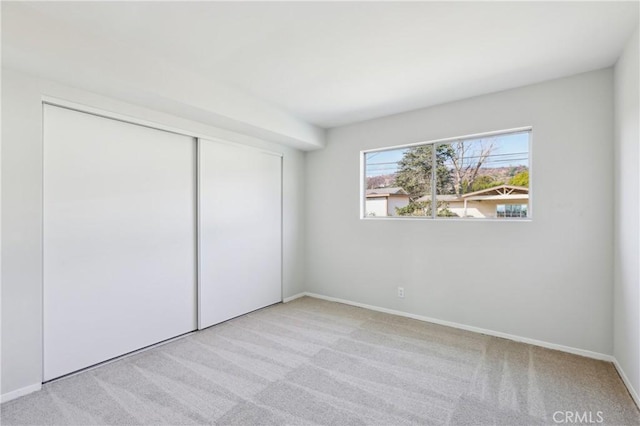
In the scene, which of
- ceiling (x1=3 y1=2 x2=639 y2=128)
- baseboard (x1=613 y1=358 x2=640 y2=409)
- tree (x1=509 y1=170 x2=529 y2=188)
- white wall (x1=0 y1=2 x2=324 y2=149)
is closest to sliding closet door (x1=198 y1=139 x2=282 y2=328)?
white wall (x1=0 y1=2 x2=324 y2=149)

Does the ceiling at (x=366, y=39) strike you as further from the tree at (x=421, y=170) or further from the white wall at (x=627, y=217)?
the tree at (x=421, y=170)

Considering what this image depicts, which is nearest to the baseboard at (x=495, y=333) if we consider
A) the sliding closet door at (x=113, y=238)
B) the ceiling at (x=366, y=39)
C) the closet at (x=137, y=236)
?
the closet at (x=137, y=236)

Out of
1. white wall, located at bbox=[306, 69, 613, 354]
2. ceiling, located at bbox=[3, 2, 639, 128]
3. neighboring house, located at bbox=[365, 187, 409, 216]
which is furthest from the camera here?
neighboring house, located at bbox=[365, 187, 409, 216]

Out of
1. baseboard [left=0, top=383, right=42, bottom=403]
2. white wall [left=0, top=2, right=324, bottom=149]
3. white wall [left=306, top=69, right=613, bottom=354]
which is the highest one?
white wall [left=0, top=2, right=324, bottom=149]

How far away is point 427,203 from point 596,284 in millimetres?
1687

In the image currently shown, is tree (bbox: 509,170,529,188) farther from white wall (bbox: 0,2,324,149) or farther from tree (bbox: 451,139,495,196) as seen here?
white wall (bbox: 0,2,324,149)

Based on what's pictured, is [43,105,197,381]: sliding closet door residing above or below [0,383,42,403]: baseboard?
above

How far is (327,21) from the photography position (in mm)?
1959

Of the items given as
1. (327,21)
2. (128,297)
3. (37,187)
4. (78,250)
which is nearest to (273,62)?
(327,21)

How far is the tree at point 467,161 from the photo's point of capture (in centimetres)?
325

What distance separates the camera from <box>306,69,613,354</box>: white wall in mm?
2592

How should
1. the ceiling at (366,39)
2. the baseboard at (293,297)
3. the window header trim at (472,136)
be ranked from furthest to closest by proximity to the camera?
the baseboard at (293,297)
the window header trim at (472,136)
the ceiling at (366,39)

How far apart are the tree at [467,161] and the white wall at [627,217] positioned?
1.04 m

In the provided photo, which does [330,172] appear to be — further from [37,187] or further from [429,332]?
[37,187]
